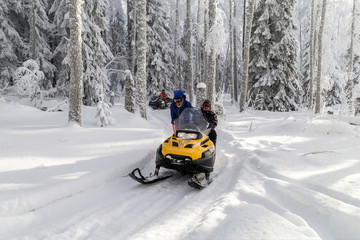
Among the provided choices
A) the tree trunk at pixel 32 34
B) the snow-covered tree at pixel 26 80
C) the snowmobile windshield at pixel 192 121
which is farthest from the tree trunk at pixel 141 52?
the tree trunk at pixel 32 34

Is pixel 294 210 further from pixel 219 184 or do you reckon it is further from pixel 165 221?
pixel 165 221

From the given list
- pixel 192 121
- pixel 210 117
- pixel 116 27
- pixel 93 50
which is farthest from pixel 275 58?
pixel 116 27

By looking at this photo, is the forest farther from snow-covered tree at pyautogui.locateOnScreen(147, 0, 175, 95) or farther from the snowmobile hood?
the snowmobile hood

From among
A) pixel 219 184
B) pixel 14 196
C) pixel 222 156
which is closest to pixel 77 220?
pixel 14 196

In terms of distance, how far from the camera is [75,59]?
26.7 ft

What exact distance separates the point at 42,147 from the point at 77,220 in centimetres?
315

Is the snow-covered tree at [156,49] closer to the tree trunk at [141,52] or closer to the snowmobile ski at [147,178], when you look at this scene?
the tree trunk at [141,52]

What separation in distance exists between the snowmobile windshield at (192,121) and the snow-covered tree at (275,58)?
1374 centimetres

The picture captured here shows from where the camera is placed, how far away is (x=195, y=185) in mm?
4660

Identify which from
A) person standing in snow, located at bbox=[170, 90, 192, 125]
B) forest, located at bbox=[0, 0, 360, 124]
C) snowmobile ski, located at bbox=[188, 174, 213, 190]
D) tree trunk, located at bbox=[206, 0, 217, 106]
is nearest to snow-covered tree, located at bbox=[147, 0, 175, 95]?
forest, located at bbox=[0, 0, 360, 124]

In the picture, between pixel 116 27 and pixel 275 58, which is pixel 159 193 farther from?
Answer: pixel 116 27

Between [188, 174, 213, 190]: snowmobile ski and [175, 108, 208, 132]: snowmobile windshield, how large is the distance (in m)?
1.08

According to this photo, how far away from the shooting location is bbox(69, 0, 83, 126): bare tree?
311 inches

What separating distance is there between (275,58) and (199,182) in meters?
16.9
